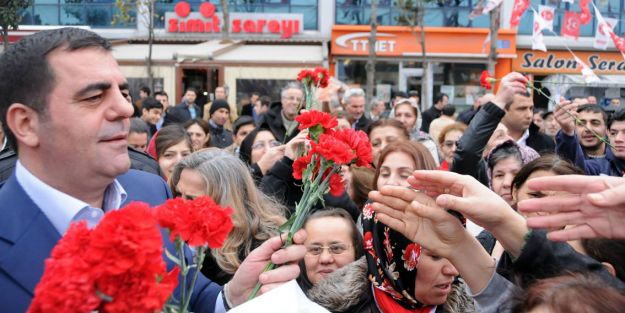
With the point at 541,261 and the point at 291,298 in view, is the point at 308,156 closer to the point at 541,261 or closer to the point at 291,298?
the point at 291,298

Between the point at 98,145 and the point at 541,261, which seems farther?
the point at 541,261

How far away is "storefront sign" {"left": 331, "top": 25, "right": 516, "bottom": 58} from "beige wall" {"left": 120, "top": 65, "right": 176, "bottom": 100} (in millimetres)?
6288

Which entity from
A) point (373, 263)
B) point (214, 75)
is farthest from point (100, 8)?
point (373, 263)

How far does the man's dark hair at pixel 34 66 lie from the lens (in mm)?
1836

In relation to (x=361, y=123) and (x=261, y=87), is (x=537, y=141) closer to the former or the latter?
(x=361, y=123)

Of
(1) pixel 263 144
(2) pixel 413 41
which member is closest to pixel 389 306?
(1) pixel 263 144

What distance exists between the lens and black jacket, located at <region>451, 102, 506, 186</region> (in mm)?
4359

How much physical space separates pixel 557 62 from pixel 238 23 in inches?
486

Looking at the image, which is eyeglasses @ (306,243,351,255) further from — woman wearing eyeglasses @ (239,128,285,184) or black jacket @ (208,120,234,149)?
black jacket @ (208,120,234,149)

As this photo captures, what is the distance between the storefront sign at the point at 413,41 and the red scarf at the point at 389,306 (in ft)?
75.5

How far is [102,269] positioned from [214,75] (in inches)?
868

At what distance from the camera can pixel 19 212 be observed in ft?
6.07

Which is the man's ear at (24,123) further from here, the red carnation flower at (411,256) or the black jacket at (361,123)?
the black jacket at (361,123)

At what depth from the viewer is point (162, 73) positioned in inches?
883
